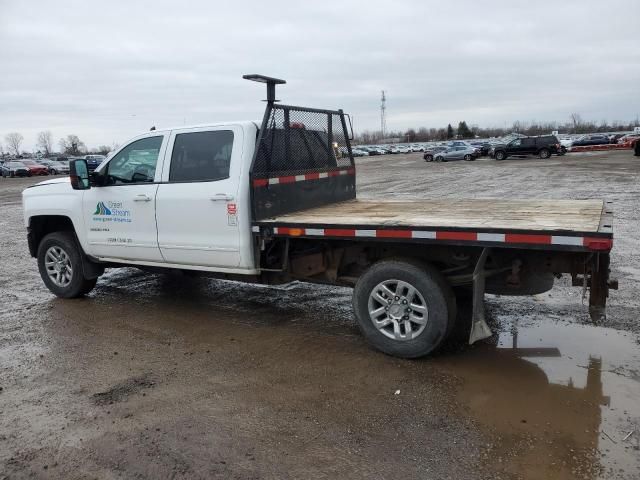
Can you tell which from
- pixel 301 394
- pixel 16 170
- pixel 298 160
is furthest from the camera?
pixel 16 170

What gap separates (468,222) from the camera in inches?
180

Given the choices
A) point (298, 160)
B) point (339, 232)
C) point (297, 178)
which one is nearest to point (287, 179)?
point (297, 178)

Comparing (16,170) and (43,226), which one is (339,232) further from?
(16,170)

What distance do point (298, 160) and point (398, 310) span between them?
219 cm

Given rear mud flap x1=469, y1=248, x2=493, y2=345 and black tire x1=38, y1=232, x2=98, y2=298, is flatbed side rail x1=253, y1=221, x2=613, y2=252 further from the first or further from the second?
black tire x1=38, y1=232, x2=98, y2=298

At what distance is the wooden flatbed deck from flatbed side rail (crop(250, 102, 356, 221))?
187mm

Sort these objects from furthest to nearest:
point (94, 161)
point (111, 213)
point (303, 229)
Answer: point (94, 161), point (111, 213), point (303, 229)

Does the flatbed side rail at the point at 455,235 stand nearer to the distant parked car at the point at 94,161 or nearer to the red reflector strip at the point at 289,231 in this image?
the red reflector strip at the point at 289,231

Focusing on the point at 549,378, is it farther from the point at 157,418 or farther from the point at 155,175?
the point at 155,175

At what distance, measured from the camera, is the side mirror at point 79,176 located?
6.27m

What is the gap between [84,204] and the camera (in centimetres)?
665

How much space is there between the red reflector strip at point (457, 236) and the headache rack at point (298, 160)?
1.88 m

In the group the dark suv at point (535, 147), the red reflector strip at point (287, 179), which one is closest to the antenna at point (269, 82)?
the red reflector strip at point (287, 179)

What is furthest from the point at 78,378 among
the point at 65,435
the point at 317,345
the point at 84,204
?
the point at 84,204
